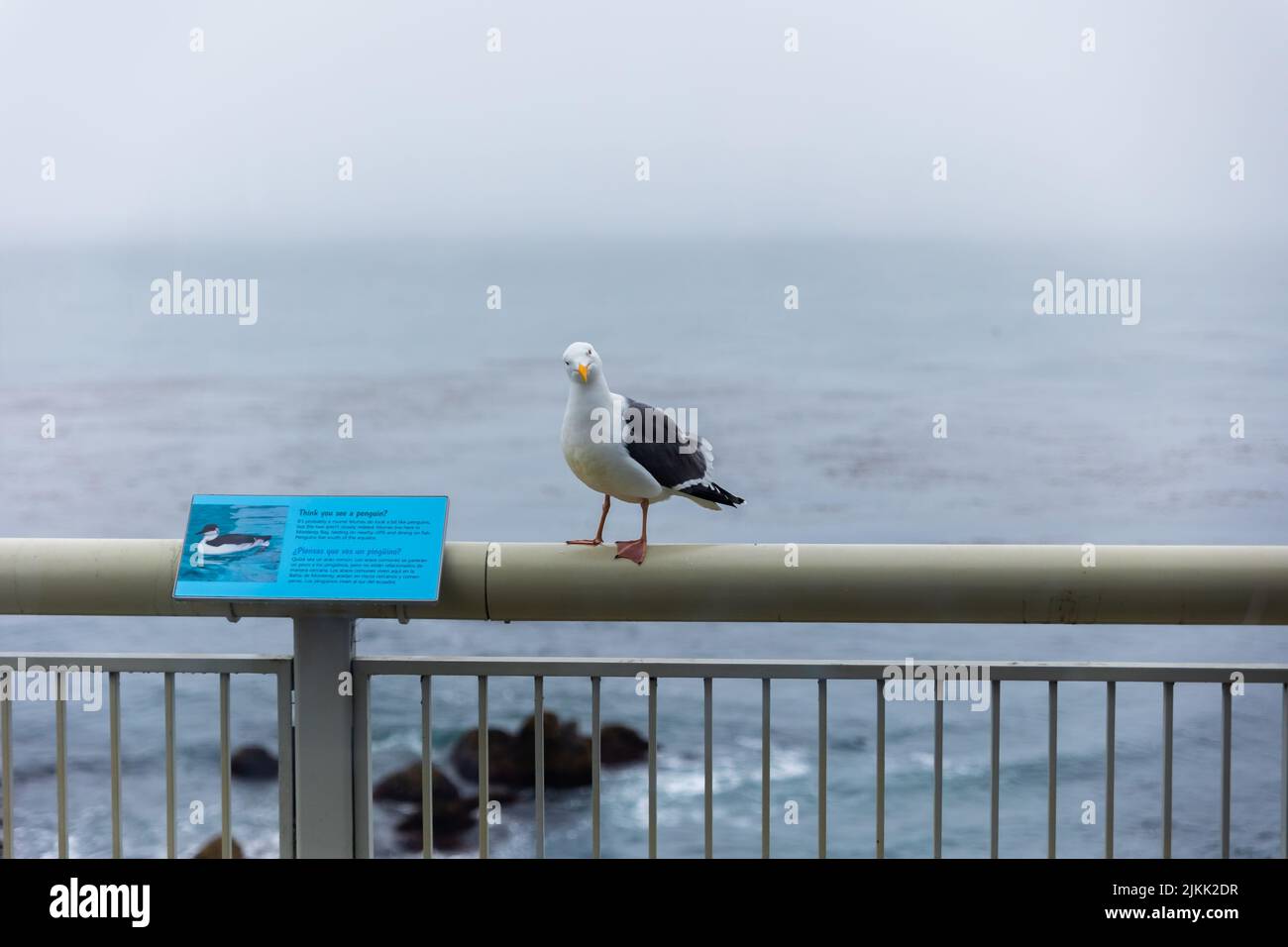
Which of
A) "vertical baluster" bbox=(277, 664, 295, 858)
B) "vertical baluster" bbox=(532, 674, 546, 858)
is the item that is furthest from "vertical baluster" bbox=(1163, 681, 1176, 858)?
"vertical baluster" bbox=(277, 664, 295, 858)

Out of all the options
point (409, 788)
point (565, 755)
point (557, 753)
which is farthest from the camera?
point (565, 755)

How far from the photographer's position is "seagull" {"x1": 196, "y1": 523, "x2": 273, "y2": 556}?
6.35ft

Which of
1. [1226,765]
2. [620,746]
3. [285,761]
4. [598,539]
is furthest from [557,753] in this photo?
[1226,765]

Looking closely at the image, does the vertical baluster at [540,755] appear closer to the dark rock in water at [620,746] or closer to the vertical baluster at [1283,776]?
the vertical baluster at [1283,776]

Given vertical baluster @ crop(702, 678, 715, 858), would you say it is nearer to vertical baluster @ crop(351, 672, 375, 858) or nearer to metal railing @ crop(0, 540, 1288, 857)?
metal railing @ crop(0, 540, 1288, 857)

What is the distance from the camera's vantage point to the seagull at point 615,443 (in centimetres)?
213

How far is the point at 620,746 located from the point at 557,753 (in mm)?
1034

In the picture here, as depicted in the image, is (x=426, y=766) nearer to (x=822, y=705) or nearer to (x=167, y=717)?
(x=167, y=717)

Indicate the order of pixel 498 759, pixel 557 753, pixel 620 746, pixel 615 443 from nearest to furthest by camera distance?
pixel 615 443
pixel 557 753
pixel 620 746
pixel 498 759

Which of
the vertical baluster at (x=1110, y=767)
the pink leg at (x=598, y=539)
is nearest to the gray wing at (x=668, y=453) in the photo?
the pink leg at (x=598, y=539)

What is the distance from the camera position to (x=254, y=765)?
4055mm

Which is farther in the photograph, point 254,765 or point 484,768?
point 254,765

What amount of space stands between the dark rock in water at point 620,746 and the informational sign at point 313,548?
9.12 ft
